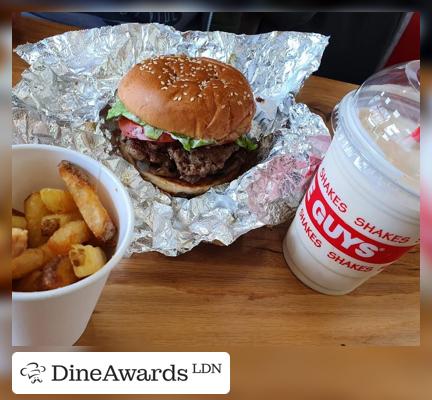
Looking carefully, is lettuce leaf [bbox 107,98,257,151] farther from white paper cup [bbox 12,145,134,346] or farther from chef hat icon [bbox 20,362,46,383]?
chef hat icon [bbox 20,362,46,383]

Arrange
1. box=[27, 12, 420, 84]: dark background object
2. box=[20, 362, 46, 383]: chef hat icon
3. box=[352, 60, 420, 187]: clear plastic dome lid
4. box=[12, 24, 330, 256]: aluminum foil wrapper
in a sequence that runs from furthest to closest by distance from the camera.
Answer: box=[27, 12, 420, 84]: dark background object
box=[12, 24, 330, 256]: aluminum foil wrapper
box=[352, 60, 420, 187]: clear plastic dome lid
box=[20, 362, 46, 383]: chef hat icon

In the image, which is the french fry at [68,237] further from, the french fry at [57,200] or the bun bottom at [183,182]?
the bun bottom at [183,182]

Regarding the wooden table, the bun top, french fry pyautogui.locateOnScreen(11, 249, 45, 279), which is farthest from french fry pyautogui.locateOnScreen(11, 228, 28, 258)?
the bun top

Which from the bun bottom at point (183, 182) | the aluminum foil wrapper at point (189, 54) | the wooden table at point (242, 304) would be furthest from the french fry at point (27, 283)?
the bun bottom at point (183, 182)

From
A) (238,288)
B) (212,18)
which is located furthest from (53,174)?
(212,18)

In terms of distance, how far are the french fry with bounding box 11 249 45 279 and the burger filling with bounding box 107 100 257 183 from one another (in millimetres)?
430

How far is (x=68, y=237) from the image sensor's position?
44cm

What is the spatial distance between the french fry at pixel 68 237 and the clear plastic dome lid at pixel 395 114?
31cm

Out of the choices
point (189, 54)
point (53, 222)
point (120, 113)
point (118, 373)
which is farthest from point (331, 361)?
point (189, 54)

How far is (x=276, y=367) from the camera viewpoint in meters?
0.41

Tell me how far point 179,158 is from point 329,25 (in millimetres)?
591

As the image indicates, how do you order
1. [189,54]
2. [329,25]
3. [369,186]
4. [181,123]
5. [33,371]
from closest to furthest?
[33,371], [369,186], [181,123], [189,54], [329,25]

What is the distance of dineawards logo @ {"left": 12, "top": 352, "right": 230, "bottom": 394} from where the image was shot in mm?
395

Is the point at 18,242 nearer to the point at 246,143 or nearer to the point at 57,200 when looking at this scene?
the point at 57,200
